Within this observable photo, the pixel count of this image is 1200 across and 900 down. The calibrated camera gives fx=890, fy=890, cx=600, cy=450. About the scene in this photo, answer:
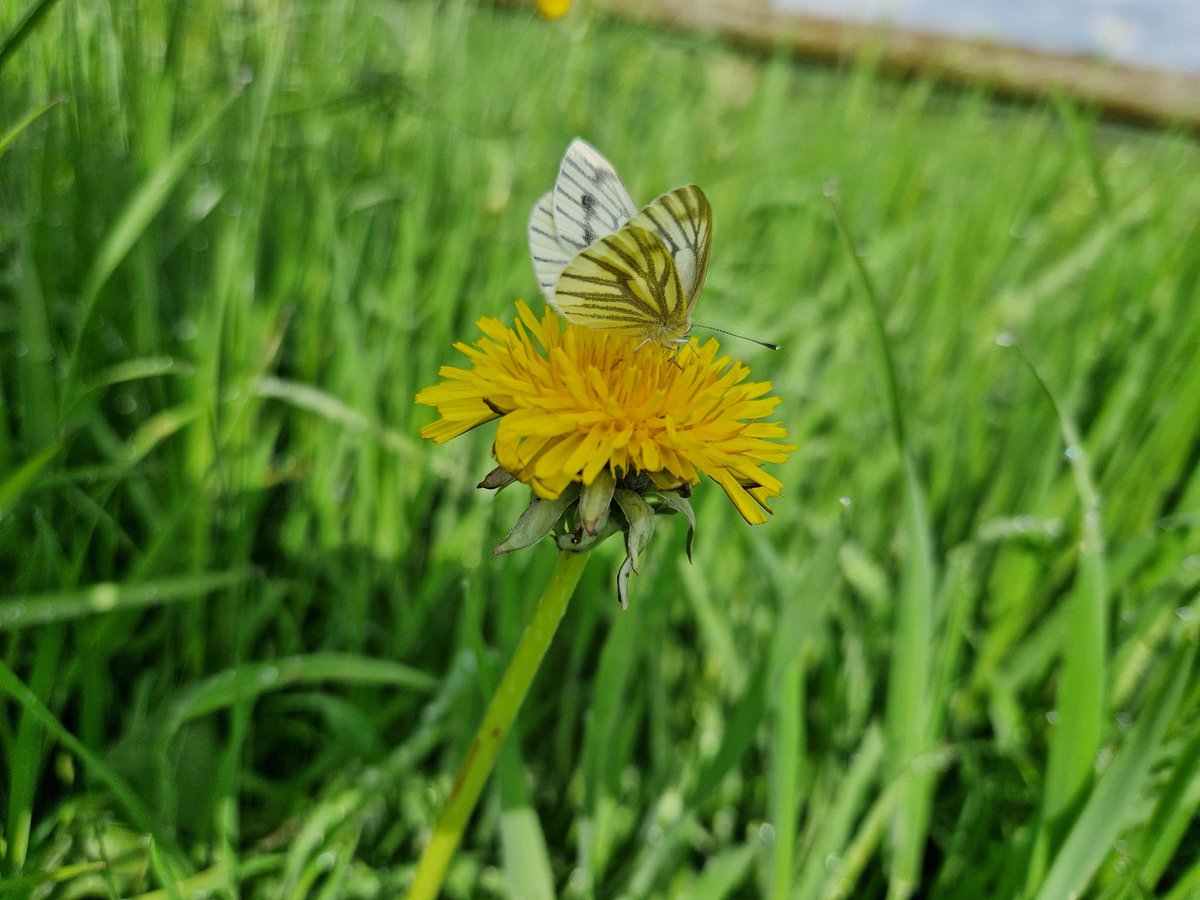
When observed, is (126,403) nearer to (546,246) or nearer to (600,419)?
(546,246)

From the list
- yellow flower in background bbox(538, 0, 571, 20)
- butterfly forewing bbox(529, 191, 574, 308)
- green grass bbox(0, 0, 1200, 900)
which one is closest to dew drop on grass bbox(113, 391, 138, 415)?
green grass bbox(0, 0, 1200, 900)

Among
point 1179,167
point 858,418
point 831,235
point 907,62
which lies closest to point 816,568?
point 858,418

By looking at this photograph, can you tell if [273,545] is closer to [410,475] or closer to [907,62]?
[410,475]

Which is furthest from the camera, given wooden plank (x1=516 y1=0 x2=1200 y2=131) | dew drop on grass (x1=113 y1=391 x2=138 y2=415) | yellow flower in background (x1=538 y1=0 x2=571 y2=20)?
wooden plank (x1=516 y1=0 x2=1200 y2=131)

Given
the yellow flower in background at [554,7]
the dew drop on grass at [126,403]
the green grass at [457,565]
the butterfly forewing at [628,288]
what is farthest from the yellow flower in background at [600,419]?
the yellow flower in background at [554,7]

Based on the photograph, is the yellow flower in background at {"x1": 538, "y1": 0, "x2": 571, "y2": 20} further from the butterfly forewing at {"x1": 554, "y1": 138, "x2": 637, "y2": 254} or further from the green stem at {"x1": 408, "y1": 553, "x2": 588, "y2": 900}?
the green stem at {"x1": 408, "y1": 553, "x2": 588, "y2": 900}

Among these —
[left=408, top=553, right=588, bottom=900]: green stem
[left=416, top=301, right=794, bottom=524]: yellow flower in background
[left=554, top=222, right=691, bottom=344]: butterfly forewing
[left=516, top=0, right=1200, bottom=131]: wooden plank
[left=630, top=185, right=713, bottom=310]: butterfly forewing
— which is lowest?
[left=408, top=553, right=588, bottom=900]: green stem

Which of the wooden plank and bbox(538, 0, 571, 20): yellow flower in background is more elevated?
the wooden plank
